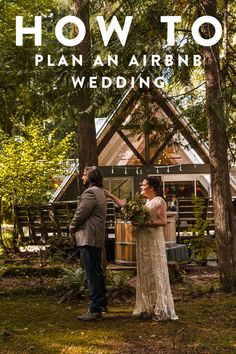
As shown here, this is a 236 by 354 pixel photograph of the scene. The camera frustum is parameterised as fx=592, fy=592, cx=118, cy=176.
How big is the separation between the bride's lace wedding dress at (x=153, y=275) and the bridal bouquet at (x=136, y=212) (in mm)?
81

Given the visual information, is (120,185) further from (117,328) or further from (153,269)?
(117,328)

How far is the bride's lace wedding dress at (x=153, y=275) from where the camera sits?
7258 mm

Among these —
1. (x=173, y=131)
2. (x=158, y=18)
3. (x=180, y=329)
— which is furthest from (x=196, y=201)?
(x=180, y=329)

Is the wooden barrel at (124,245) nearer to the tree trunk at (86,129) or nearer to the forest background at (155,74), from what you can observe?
the forest background at (155,74)

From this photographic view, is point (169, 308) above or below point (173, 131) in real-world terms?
below

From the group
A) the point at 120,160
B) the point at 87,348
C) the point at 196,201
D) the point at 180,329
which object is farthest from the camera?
the point at 120,160

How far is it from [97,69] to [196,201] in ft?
11.7

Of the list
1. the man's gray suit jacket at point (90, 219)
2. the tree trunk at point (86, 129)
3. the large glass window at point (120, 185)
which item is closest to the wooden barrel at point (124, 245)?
the tree trunk at point (86, 129)

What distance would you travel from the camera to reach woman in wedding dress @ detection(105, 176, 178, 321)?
7262 millimetres

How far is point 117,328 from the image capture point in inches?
267

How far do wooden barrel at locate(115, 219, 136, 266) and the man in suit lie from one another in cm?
461

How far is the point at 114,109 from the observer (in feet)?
32.8

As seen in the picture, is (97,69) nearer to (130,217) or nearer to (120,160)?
(130,217)

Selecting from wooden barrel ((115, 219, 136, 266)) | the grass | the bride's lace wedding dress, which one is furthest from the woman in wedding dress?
wooden barrel ((115, 219, 136, 266))
